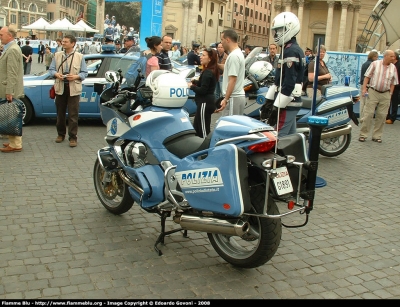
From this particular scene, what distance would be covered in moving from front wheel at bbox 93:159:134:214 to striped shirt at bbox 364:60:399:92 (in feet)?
22.7

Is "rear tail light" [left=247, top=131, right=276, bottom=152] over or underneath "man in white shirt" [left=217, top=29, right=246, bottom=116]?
underneath

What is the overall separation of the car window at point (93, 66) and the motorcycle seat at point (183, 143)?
7.01m

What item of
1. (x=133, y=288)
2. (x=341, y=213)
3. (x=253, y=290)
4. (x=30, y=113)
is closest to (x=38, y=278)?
(x=133, y=288)

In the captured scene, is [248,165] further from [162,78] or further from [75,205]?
[75,205]

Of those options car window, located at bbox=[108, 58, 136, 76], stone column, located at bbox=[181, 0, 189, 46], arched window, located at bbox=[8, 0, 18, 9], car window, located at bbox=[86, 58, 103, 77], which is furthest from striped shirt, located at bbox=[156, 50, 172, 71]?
arched window, located at bbox=[8, 0, 18, 9]

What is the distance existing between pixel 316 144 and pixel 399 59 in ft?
37.6

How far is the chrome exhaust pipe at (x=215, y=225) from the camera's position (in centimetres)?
387

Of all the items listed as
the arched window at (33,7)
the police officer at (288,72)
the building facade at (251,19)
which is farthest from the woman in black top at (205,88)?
the building facade at (251,19)

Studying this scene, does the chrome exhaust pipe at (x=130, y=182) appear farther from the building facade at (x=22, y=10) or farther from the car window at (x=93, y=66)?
the building facade at (x=22, y=10)

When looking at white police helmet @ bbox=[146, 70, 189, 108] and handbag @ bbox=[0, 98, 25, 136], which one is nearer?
white police helmet @ bbox=[146, 70, 189, 108]

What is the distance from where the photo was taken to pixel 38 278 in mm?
4027

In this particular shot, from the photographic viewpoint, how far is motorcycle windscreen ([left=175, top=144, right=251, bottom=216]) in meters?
3.77

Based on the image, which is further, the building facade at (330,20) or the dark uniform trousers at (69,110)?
the building facade at (330,20)

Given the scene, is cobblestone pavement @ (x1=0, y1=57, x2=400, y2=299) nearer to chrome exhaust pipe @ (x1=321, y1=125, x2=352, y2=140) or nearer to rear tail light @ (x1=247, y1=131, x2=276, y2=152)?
rear tail light @ (x1=247, y1=131, x2=276, y2=152)
